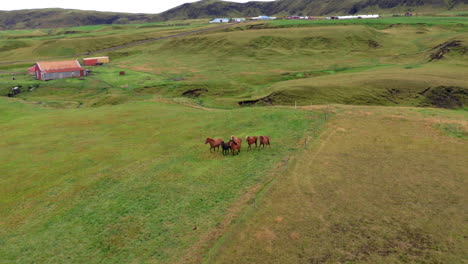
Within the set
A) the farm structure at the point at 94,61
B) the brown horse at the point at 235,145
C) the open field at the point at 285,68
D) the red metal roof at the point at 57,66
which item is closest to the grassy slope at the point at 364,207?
the brown horse at the point at 235,145

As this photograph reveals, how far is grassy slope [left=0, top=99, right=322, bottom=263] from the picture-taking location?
19.2 metres

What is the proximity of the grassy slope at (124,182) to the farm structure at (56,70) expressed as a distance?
2549 inches

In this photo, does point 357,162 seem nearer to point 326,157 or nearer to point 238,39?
point 326,157

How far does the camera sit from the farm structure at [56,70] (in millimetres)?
103812

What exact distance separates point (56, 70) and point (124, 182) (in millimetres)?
96644

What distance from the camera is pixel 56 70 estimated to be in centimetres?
10612

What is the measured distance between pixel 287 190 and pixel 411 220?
830 centimetres

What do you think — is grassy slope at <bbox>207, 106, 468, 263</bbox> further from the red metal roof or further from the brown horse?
the red metal roof

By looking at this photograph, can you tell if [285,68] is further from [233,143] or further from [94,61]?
[94,61]

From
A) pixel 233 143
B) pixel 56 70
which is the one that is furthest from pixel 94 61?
pixel 233 143

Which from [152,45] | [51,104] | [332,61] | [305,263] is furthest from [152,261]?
[152,45]

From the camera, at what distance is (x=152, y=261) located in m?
17.2

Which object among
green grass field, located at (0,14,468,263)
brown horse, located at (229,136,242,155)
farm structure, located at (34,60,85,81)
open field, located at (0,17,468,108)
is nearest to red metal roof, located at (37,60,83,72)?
farm structure, located at (34,60,85,81)

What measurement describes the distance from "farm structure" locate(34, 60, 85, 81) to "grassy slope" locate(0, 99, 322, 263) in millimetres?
64746
